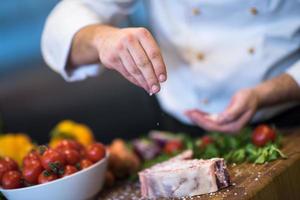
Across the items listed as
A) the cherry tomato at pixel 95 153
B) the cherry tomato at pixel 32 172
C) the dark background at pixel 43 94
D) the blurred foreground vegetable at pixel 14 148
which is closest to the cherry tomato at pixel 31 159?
the cherry tomato at pixel 32 172

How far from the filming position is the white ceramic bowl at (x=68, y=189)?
1.11 metres

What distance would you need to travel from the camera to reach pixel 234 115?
1.27m

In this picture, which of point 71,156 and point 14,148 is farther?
point 14,148

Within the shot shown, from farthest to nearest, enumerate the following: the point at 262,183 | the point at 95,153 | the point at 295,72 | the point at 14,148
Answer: the point at 14,148, the point at 295,72, the point at 95,153, the point at 262,183

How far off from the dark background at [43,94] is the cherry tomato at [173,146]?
166 cm

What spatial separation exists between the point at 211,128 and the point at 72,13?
45cm

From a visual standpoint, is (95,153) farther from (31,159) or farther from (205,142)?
(205,142)

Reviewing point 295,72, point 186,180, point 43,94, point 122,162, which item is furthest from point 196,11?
point 43,94

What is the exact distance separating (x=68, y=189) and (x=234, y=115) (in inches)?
16.5

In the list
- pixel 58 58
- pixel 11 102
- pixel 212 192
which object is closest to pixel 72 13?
pixel 58 58

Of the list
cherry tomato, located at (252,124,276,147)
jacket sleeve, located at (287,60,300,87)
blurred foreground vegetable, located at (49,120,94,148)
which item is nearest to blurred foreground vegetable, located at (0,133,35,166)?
blurred foreground vegetable, located at (49,120,94,148)

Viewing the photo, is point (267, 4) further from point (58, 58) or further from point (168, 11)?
point (58, 58)

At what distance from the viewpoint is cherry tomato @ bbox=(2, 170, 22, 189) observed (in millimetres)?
1134

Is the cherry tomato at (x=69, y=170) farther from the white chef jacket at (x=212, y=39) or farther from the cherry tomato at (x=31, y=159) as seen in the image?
the white chef jacket at (x=212, y=39)
